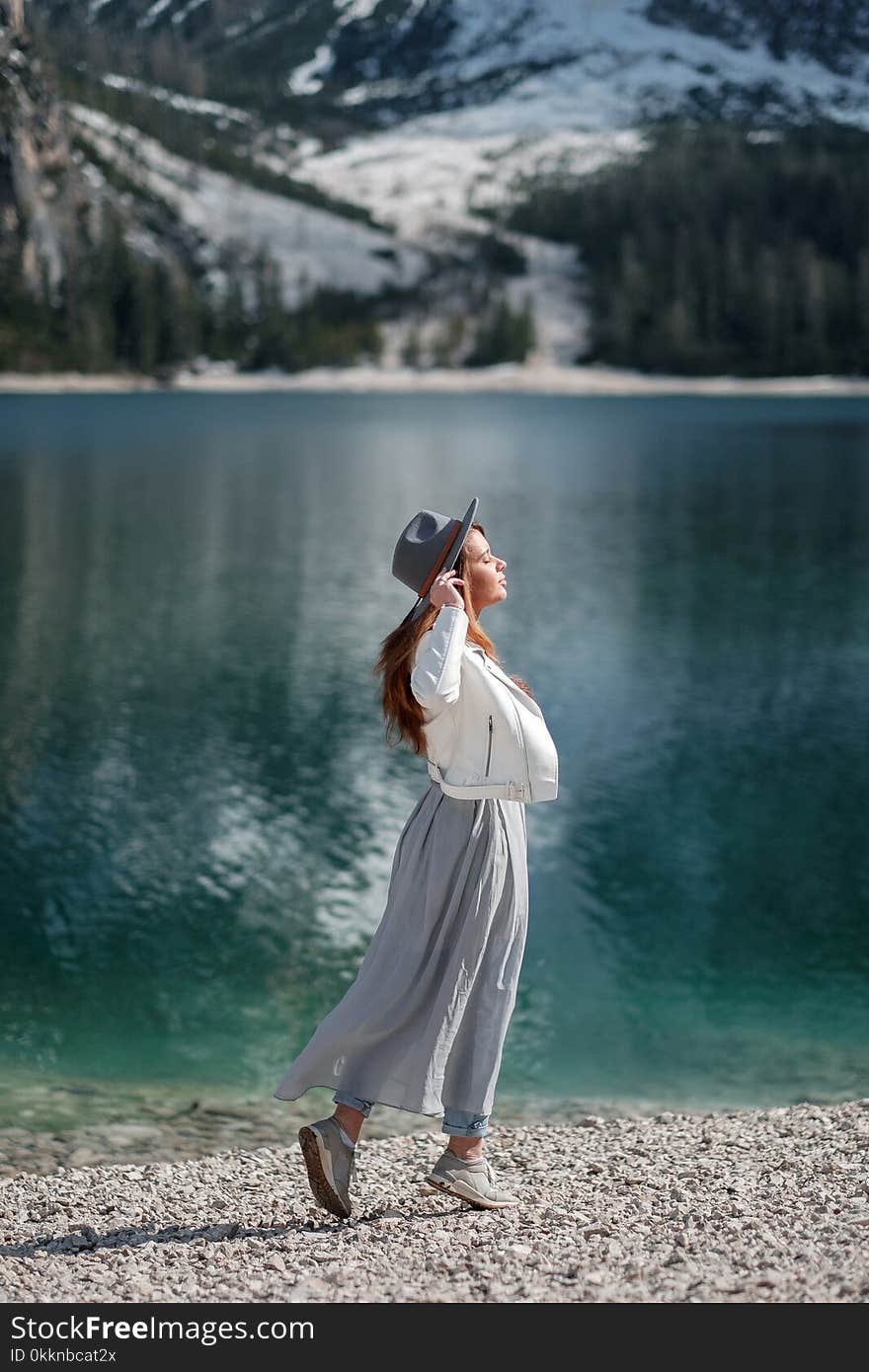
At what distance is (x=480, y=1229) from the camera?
6.81m

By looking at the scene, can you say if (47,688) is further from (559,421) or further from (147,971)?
(559,421)

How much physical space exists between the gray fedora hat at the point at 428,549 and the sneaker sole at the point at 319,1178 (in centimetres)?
233

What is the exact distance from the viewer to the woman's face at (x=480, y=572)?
6.75 m

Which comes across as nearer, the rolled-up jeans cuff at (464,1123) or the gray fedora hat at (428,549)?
the gray fedora hat at (428,549)

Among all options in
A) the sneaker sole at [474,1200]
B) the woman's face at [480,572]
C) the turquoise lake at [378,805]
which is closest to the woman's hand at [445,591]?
the woman's face at [480,572]

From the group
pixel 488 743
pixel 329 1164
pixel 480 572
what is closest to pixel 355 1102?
pixel 329 1164

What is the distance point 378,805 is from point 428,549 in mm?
15456

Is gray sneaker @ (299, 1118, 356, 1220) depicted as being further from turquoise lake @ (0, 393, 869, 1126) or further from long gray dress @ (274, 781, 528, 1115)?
turquoise lake @ (0, 393, 869, 1126)

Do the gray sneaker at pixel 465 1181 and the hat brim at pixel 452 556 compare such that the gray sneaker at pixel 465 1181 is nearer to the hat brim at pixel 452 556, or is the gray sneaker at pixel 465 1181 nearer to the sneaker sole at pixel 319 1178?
the sneaker sole at pixel 319 1178

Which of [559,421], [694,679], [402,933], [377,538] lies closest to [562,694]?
[694,679]

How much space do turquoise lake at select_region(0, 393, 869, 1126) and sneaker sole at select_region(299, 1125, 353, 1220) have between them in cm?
482

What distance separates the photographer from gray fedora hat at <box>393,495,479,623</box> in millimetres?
6645

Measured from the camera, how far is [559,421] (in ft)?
536

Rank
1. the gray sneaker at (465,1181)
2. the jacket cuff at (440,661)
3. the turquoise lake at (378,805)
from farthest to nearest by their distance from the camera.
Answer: the turquoise lake at (378,805) → the gray sneaker at (465,1181) → the jacket cuff at (440,661)
